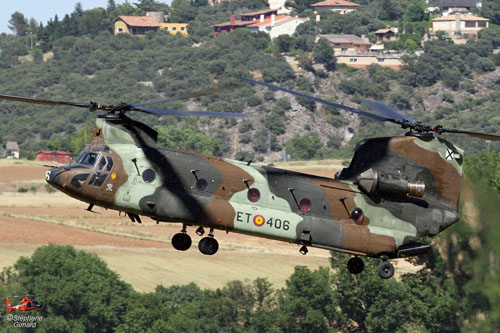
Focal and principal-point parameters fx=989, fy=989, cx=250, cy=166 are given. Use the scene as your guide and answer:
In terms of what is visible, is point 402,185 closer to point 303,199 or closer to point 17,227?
point 303,199

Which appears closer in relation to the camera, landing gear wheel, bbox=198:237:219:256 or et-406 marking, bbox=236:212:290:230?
et-406 marking, bbox=236:212:290:230

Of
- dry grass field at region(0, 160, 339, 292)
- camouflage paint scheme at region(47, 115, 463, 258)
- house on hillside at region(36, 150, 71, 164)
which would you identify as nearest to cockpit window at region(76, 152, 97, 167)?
camouflage paint scheme at region(47, 115, 463, 258)

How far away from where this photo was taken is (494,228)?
154ft

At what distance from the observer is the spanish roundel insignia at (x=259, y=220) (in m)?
33.2

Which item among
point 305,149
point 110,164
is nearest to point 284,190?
point 110,164

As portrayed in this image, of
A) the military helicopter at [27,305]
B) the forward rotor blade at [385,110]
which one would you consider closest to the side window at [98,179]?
the forward rotor blade at [385,110]

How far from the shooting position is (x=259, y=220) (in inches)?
1308

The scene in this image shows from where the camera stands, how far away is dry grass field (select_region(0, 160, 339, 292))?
298 feet

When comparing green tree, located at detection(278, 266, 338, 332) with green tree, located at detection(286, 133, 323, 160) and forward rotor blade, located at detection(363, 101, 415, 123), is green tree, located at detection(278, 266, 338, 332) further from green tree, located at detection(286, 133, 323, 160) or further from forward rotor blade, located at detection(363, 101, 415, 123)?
green tree, located at detection(286, 133, 323, 160)

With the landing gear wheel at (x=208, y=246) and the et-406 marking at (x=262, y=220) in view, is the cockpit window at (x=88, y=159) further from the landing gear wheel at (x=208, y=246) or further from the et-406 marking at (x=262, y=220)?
the et-406 marking at (x=262, y=220)

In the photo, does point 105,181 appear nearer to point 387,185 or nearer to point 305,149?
point 387,185

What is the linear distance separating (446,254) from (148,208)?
122 feet

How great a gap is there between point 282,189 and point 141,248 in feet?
213

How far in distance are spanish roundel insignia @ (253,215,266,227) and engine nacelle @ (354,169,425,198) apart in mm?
3730
